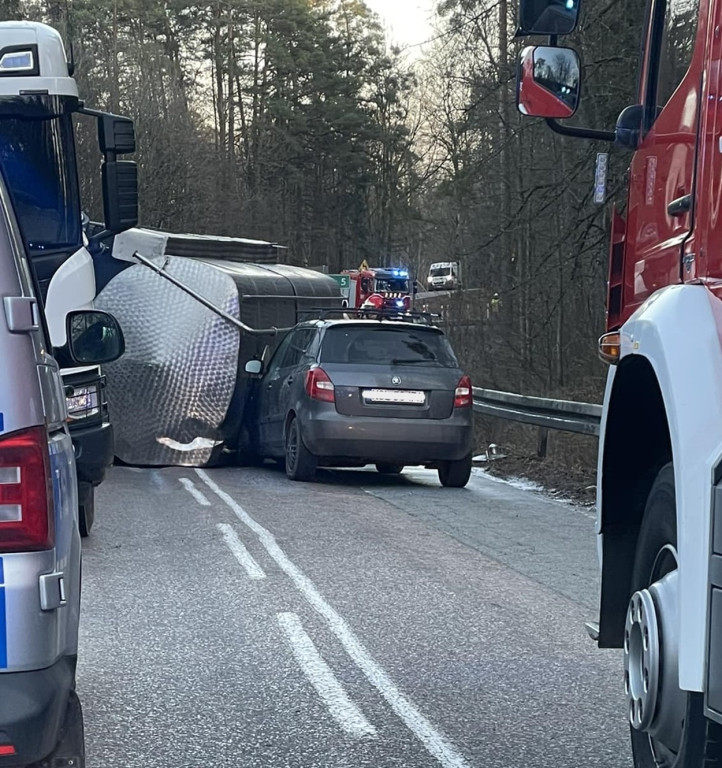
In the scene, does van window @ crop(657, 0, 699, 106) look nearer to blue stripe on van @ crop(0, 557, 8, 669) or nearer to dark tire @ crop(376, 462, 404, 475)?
blue stripe on van @ crop(0, 557, 8, 669)

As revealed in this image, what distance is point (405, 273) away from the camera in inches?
2178

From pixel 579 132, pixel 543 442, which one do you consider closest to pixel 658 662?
pixel 579 132

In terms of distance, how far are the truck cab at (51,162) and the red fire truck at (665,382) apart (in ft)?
19.9

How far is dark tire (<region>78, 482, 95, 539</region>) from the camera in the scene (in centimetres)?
895

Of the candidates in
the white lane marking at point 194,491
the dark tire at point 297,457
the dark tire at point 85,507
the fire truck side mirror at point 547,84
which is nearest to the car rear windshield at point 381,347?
the dark tire at point 297,457

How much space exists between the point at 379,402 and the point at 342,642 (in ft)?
22.7

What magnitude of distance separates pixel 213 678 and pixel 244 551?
3369 mm

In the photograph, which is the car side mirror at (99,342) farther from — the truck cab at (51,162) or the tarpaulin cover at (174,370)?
the tarpaulin cover at (174,370)

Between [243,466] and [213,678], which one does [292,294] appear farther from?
[213,678]

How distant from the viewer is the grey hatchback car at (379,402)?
13.1 metres

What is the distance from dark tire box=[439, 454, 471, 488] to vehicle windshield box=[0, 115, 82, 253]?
4.67m

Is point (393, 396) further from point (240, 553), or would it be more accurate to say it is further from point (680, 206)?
point (680, 206)

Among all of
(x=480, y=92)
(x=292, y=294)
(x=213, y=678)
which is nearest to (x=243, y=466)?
(x=292, y=294)

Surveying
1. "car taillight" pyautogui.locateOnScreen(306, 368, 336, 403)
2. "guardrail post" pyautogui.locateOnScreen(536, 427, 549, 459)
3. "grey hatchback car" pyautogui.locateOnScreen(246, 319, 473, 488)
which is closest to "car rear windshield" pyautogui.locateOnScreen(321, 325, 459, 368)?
"grey hatchback car" pyautogui.locateOnScreen(246, 319, 473, 488)
